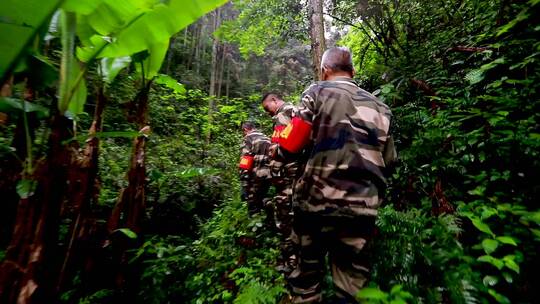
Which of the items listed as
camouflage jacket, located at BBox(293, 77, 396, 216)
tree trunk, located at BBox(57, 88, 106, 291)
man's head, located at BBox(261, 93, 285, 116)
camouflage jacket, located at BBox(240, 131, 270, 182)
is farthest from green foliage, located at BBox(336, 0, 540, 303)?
tree trunk, located at BBox(57, 88, 106, 291)

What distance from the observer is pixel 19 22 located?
1.65 m

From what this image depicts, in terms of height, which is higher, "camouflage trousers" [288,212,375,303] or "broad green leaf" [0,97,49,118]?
"broad green leaf" [0,97,49,118]

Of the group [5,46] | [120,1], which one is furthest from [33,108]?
[120,1]

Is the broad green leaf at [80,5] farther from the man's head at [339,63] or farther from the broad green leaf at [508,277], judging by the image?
the broad green leaf at [508,277]

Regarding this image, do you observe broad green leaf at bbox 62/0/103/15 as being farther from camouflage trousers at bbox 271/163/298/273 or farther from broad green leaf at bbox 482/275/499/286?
broad green leaf at bbox 482/275/499/286

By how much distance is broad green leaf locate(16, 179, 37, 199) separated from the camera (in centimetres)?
171

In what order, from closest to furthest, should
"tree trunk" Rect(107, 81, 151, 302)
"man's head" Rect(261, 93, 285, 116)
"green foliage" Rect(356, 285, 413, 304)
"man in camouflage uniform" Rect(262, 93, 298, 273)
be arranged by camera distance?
"green foliage" Rect(356, 285, 413, 304) → "tree trunk" Rect(107, 81, 151, 302) → "man in camouflage uniform" Rect(262, 93, 298, 273) → "man's head" Rect(261, 93, 285, 116)

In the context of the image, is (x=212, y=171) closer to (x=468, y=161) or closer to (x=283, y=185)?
(x=283, y=185)

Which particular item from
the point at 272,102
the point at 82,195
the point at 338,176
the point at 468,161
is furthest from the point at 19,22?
the point at 468,161

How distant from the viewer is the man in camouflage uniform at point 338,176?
197 cm

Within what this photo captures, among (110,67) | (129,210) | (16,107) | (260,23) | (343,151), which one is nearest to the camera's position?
(16,107)

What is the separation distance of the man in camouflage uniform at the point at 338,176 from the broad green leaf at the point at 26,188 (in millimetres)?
1578

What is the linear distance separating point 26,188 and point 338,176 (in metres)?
1.91

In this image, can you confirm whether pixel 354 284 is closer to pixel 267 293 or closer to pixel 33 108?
pixel 267 293
